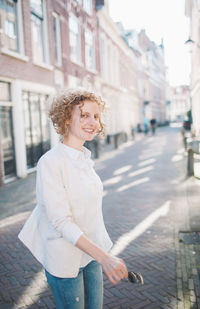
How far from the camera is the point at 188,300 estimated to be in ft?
9.42

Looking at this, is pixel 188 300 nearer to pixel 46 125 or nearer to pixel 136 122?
pixel 46 125

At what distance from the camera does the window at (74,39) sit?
14039 mm

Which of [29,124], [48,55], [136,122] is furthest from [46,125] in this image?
[136,122]

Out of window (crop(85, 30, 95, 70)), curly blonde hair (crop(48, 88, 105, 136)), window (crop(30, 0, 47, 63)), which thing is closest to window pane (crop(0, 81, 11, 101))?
window (crop(30, 0, 47, 63))

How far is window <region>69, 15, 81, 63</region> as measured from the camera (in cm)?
1404

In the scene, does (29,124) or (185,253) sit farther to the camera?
(29,124)

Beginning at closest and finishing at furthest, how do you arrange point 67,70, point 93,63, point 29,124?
point 29,124 < point 67,70 < point 93,63

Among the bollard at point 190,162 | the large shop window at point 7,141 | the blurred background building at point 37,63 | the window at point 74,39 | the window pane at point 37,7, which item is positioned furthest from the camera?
the window at point 74,39

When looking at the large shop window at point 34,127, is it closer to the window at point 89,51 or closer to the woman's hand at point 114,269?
the window at point 89,51

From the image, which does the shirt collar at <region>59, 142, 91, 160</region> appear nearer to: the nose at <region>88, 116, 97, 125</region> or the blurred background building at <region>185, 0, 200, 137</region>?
the nose at <region>88, 116, 97, 125</region>

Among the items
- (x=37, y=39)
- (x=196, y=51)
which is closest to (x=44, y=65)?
(x=37, y=39)

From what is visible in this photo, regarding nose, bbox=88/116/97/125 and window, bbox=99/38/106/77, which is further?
window, bbox=99/38/106/77

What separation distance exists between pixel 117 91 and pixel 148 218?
20068 mm

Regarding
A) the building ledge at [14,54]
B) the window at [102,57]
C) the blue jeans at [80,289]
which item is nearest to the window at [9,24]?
the building ledge at [14,54]
